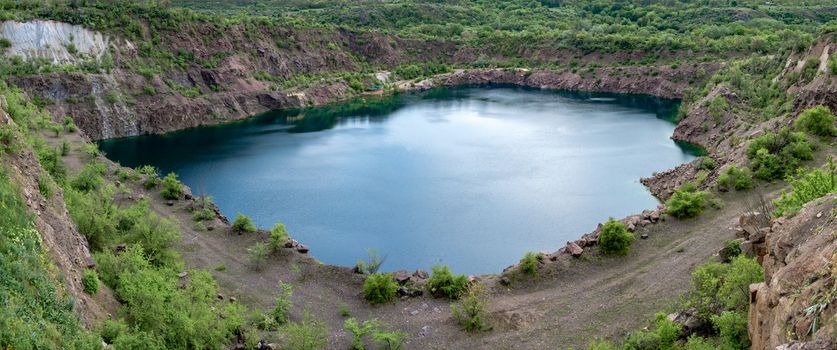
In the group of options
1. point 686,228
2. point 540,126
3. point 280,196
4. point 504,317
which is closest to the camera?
point 504,317

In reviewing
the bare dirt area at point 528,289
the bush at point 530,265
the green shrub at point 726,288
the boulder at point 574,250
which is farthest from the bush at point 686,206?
the green shrub at point 726,288

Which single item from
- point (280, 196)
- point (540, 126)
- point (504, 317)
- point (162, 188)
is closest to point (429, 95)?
point (540, 126)

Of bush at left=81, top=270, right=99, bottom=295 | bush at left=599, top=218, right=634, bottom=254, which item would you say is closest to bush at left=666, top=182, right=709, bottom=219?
bush at left=599, top=218, right=634, bottom=254

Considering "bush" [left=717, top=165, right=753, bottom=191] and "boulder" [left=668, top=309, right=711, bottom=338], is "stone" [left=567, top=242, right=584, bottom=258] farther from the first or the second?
"bush" [left=717, top=165, right=753, bottom=191]

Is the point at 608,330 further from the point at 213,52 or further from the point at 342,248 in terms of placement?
the point at 213,52

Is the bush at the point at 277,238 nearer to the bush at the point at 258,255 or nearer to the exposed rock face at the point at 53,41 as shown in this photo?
the bush at the point at 258,255

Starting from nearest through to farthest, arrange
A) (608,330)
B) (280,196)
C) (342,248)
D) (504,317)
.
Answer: (608,330)
(504,317)
(342,248)
(280,196)

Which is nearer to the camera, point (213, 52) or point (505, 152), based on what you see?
point (505, 152)
